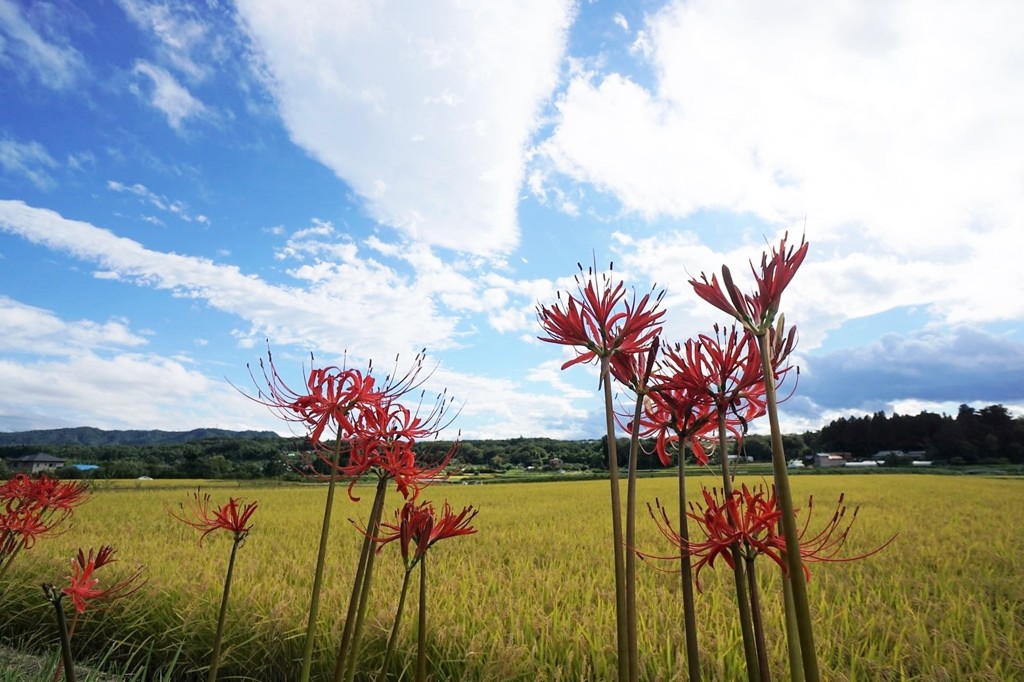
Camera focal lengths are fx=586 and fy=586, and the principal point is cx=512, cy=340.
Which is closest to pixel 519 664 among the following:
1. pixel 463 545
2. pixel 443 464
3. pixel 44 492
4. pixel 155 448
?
pixel 443 464

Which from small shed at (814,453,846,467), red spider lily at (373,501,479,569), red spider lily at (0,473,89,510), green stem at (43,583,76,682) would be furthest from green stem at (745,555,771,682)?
small shed at (814,453,846,467)

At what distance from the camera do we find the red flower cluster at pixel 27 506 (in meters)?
3.16

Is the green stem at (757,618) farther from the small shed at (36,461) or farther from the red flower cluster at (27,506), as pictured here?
the small shed at (36,461)

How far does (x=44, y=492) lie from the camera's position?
3.47m

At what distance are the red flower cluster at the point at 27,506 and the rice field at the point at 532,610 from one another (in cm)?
153

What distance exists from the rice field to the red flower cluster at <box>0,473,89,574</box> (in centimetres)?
153

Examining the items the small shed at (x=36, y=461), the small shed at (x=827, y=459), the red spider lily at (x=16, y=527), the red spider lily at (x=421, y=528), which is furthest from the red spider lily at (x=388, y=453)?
the small shed at (x=827, y=459)

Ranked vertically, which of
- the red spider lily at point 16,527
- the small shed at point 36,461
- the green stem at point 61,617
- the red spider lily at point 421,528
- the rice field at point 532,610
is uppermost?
the small shed at point 36,461

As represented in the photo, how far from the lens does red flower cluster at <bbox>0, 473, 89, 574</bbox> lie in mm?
3158

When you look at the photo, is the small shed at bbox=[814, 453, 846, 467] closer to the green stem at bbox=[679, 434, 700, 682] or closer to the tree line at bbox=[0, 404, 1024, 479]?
the tree line at bbox=[0, 404, 1024, 479]

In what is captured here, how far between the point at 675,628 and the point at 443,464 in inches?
96.8

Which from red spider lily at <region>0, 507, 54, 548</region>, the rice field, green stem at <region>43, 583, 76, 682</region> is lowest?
the rice field

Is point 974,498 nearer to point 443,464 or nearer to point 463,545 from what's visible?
point 463,545

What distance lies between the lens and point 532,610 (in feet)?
13.7
